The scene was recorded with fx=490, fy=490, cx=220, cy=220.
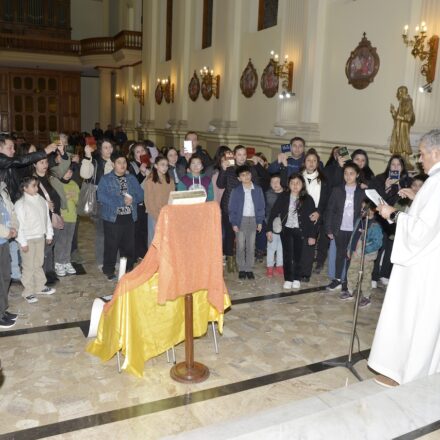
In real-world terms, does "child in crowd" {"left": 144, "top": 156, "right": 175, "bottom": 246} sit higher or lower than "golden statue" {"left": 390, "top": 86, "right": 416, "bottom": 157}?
lower

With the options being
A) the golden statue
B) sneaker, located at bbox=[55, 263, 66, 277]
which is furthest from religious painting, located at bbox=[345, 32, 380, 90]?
sneaker, located at bbox=[55, 263, 66, 277]

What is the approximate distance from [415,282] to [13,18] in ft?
77.8

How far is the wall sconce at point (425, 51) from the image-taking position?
7.17 m

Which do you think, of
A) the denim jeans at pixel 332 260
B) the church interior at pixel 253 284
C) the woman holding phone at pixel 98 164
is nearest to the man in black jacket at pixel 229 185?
the church interior at pixel 253 284

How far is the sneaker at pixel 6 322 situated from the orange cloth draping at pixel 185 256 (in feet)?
5.42

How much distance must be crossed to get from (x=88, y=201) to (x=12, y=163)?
1.52 metres

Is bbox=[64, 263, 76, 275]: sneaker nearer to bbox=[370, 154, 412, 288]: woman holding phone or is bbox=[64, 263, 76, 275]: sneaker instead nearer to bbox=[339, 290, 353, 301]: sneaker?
bbox=[339, 290, 353, 301]: sneaker

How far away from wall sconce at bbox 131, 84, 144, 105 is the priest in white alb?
18.4 metres

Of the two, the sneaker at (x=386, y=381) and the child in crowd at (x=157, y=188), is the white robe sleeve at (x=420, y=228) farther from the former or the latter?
the child in crowd at (x=157, y=188)

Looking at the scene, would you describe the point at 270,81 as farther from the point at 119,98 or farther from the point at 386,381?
the point at 119,98

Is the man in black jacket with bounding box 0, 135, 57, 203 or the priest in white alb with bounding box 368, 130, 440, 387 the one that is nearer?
the priest in white alb with bounding box 368, 130, 440, 387

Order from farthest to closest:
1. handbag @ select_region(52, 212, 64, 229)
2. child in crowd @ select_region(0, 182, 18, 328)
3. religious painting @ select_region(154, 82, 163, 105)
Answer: religious painting @ select_region(154, 82, 163, 105), handbag @ select_region(52, 212, 64, 229), child in crowd @ select_region(0, 182, 18, 328)

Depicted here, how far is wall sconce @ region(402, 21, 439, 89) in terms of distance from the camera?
7172 millimetres

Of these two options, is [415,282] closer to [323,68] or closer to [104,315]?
[104,315]
